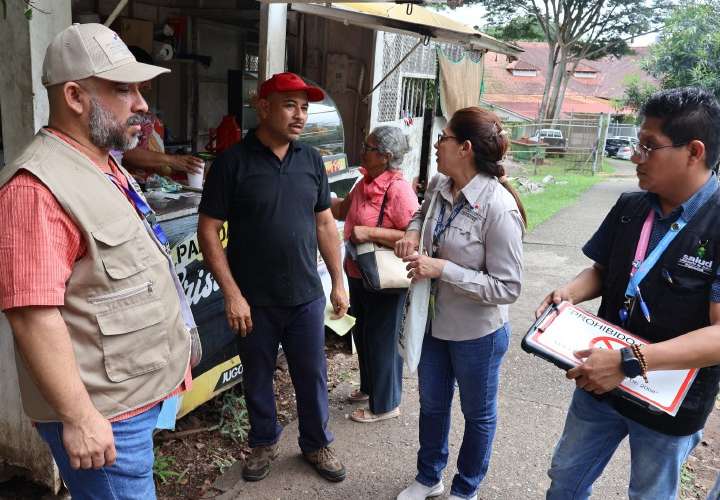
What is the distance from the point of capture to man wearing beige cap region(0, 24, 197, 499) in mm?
1424

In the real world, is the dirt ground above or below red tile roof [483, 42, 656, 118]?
below

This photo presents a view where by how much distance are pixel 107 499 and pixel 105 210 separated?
33.1 inches

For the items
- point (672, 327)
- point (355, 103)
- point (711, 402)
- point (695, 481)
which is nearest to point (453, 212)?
point (672, 327)

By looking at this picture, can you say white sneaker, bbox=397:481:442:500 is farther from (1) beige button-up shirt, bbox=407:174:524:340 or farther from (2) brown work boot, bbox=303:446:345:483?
(1) beige button-up shirt, bbox=407:174:524:340

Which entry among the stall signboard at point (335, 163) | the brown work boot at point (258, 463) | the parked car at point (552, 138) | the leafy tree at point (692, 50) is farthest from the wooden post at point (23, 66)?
the parked car at point (552, 138)

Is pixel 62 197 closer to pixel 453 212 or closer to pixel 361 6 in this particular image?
pixel 453 212

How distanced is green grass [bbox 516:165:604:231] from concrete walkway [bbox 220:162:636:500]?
606 centimetres

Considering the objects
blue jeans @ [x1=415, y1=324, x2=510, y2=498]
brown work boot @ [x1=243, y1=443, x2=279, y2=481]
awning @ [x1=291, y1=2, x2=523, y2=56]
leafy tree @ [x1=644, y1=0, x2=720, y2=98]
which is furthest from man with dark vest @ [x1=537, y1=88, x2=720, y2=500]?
leafy tree @ [x1=644, y1=0, x2=720, y2=98]

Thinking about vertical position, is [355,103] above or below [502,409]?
above

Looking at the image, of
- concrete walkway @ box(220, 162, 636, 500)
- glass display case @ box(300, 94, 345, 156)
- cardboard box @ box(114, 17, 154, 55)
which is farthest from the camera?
cardboard box @ box(114, 17, 154, 55)

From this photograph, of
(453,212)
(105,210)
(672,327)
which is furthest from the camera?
(453,212)

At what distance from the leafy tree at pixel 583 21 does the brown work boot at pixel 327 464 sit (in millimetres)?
24601

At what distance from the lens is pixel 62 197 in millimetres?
1464

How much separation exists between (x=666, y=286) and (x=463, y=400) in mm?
1113
